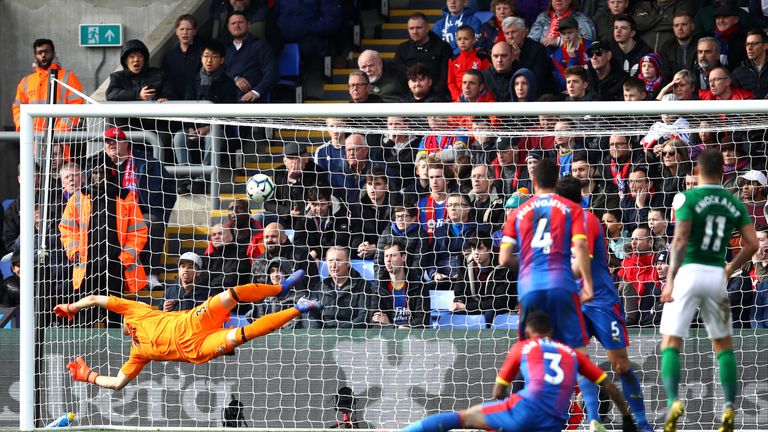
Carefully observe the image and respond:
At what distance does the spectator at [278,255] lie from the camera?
10891 mm

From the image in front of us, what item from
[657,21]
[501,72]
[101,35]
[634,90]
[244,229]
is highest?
[101,35]

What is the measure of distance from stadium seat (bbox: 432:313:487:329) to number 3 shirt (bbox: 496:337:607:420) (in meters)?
2.97

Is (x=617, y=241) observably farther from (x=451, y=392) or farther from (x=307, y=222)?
(x=307, y=222)

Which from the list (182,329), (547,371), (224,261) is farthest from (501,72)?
(547,371)

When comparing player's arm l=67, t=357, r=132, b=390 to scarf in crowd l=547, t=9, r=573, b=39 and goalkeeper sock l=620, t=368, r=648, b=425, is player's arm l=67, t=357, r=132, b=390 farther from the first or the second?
scarf in crowd l=547, t=9, r=573, b=39

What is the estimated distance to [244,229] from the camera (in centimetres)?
1109

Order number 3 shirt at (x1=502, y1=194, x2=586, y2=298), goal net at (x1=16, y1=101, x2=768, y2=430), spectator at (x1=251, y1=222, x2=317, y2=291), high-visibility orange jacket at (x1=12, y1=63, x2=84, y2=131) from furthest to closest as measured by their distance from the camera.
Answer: high-visibility orange jacket at (x1=12, y1=63, x2=84, y2=131), spectator at (x1=251, y1=222, x2=317, y2=291), goal net at (x1=16, y1=101, x2=768, y2=430), number 3 shirt at (x1=502, y1=194, x2=586, y2=298)

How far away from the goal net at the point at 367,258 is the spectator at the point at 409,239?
1 centimetres

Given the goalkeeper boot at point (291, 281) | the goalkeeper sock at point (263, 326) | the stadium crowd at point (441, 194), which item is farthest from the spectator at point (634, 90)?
the goalkeeper sock at point (263, 326)

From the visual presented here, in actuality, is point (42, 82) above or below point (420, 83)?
above

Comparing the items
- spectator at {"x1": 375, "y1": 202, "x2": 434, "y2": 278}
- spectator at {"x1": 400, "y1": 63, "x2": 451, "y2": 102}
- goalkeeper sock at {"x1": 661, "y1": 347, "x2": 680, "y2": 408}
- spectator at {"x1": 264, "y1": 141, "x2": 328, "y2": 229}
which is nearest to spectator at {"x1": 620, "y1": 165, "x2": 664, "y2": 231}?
spectator at {"x1": 375, "y1": 202, "x2": 434, "y2": 278}

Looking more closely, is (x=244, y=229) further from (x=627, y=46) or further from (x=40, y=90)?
(x=627, y=46)

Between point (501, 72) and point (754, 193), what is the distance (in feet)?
9.01

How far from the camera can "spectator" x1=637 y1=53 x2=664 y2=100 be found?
38.5 ft
